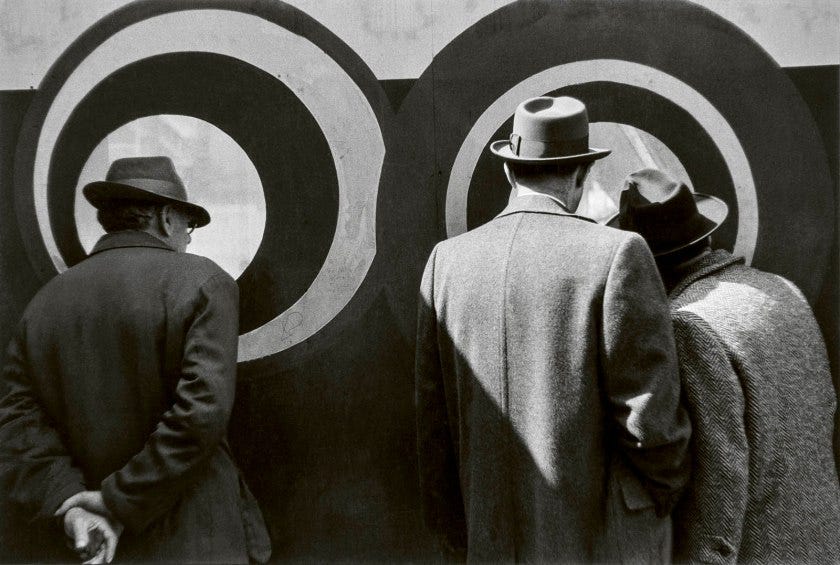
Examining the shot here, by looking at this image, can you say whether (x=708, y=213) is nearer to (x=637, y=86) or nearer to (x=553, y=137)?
(x=637, y=86)

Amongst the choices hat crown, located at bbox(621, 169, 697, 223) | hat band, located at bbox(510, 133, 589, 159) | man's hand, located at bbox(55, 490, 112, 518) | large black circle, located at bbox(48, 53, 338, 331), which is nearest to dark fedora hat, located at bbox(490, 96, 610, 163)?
hat band, located at bbox(510, 133, 589, 159)

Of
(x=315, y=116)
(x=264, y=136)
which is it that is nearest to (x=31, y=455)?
(x=264, y=136)

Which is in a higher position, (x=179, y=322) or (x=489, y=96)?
(x=489, y=96)

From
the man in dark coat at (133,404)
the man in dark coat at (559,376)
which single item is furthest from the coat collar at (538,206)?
the man in dark coat at (133,404)

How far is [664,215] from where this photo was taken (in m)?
2.33

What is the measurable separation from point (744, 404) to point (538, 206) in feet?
2.69

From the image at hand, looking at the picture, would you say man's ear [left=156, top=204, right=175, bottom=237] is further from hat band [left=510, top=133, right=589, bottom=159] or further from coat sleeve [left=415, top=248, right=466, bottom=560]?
hat band [left=510, top=133, right=589, bottom=159]

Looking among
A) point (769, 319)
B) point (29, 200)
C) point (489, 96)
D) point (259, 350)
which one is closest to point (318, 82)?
point (489, 96)

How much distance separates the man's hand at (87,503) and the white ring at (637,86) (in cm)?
160

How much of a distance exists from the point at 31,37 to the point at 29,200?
651 millimetres

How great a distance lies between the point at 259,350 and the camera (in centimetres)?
284

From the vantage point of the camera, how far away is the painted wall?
2.80 m

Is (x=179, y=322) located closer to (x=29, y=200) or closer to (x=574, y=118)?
(x=29, y=200)

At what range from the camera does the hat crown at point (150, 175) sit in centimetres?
260
